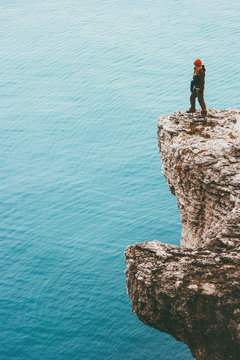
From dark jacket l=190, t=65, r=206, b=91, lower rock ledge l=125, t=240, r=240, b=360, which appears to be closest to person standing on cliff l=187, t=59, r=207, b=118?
dark jacket l=190, t=65, r=206, b=91

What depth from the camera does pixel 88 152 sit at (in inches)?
1245

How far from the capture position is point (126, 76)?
116ft

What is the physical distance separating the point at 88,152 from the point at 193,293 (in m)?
23.1

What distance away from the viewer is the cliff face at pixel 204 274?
29.9ft

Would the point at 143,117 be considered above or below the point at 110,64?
below

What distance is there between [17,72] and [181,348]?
2658 cm

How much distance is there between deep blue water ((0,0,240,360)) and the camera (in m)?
22.9

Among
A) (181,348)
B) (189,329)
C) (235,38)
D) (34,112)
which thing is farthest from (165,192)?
(189,329)

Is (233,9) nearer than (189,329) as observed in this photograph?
No

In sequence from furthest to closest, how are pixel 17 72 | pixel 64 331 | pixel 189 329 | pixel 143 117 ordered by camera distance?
pixel 17 72
pixel 143 117
pixel 64 331
pixel 189 329

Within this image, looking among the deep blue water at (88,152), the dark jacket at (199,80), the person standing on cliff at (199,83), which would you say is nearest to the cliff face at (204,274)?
the person standing on cliff at (199,83)

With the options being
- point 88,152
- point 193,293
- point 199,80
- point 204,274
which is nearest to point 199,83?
point 199,80

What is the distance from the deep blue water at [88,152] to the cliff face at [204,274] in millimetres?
11073

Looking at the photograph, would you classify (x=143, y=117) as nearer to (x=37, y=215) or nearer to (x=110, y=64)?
(x=110, y=64)
